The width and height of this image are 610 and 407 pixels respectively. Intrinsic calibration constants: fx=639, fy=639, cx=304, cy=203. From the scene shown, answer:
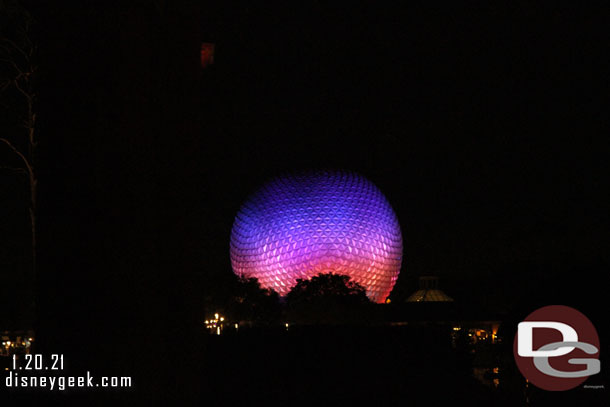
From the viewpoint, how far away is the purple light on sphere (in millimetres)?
46344

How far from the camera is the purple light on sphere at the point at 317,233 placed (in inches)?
1825

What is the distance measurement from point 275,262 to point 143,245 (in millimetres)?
44564

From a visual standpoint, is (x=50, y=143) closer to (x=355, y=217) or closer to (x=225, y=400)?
(x=225, y=400)

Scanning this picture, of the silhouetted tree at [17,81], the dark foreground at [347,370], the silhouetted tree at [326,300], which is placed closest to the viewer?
the dark foreground at [347,370]

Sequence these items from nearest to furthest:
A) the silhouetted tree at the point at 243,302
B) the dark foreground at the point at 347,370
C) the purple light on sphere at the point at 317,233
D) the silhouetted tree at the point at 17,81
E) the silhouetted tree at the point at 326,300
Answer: the dark foreground at the point at 347,370
the silhouetted tree at the point at 17,81
the silhouetted tree at the point at 326,300
the silhouetted tree at the point at 243,302
the purple light on sphere at the point at 317,233

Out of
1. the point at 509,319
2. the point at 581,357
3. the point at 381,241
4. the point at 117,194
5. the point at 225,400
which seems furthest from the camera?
the point at 381,241

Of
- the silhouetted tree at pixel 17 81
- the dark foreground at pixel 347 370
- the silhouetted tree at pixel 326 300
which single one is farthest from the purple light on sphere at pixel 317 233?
the dark foreground at pixel 347 370

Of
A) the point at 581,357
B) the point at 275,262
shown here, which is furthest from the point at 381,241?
the point at 581,357

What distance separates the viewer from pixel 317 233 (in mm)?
46938

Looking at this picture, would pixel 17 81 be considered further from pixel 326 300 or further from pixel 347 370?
pixel 326 300

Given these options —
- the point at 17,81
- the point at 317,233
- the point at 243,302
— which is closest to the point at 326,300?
the point at 243,302

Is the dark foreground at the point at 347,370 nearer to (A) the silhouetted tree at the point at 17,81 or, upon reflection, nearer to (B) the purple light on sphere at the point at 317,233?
(A) the silhouetted tree at the point at 17,81

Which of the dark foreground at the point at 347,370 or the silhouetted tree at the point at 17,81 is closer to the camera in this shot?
the dark foreground at the point at 347,370

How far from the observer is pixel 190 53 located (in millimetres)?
3301
